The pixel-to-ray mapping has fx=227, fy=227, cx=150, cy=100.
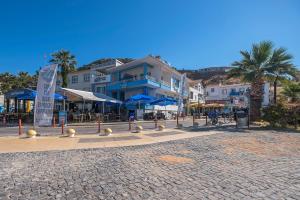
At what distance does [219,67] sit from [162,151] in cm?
13162

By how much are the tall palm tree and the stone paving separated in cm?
1361

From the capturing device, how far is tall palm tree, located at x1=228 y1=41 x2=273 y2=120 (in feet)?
69.2

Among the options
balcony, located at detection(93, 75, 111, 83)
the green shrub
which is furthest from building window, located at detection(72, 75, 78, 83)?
the green shrub

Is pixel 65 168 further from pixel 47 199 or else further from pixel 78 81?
pixel 78 81

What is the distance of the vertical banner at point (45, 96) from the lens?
43.8ft

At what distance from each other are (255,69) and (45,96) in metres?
18.3

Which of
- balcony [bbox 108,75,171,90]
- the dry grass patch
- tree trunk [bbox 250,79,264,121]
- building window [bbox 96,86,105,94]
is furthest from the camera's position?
building window [bbox 96,86,105,94]

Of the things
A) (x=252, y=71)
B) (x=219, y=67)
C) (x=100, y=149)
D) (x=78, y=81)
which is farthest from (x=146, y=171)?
(x=219, y=67)

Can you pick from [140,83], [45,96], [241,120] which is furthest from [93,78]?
[241,120]

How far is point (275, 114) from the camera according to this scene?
1889 cm

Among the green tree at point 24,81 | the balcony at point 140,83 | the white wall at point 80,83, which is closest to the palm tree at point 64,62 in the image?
the white wall at point 80,83

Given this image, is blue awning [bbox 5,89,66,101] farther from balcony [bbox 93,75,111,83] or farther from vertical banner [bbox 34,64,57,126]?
balcony [bbox 93,75,111,83]

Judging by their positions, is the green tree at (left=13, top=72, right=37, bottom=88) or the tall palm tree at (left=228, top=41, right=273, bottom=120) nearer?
the tall palm tree at (left=228, top=41, right=273, bottom=120)

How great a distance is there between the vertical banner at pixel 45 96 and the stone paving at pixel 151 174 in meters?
5.40
